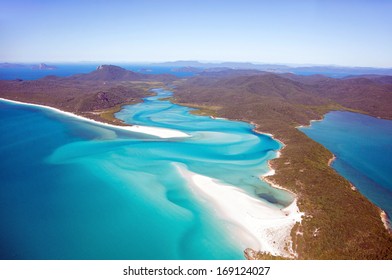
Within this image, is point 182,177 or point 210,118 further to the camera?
point 210,118

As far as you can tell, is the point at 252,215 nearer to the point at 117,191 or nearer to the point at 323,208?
the point at 323,208

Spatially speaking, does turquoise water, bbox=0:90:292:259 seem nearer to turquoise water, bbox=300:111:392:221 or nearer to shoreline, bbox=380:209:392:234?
shoreline, bbox=380:209:392:234

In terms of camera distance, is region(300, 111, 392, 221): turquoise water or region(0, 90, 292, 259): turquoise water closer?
region(0, 90, 292, 259): turquoise water

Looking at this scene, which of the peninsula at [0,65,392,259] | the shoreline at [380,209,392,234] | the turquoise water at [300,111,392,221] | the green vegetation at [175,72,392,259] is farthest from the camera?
the turquoise water at [300,111,392,221]

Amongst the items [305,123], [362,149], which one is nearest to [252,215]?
[362,149]

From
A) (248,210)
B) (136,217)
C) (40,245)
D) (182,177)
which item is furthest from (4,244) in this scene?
(248,210)

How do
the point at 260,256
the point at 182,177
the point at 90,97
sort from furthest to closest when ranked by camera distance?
the point at 90,97 → the point at 182,177 → the point at 260,256

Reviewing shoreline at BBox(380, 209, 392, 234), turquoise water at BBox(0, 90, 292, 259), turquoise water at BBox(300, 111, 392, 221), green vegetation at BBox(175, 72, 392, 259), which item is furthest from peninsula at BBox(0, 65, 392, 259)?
turquoise water at BBox(0, 90, 292, 259)

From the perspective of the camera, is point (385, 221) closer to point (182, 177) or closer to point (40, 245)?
point (182, 177)
